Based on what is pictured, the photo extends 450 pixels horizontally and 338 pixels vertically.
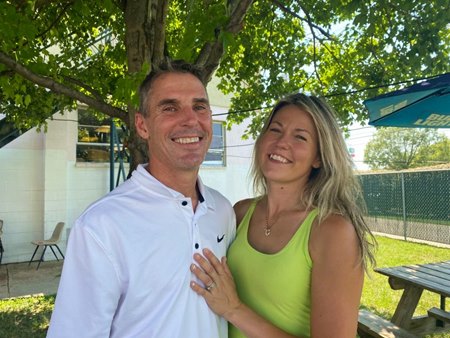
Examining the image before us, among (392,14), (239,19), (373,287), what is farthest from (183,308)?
(373,287)

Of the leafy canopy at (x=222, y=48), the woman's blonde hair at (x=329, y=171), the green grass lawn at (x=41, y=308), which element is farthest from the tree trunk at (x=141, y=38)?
the green grass lawn at (x=41, y=308)

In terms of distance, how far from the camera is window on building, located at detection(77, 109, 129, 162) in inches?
404

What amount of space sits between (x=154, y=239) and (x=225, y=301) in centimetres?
41

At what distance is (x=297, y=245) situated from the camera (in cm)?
177

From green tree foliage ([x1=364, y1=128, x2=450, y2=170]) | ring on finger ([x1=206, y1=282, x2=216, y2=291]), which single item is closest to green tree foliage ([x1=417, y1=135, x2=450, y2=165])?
green tree foliage ([x1=364, y1=128, x2=450, y2=170])

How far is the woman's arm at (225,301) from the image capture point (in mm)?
1646

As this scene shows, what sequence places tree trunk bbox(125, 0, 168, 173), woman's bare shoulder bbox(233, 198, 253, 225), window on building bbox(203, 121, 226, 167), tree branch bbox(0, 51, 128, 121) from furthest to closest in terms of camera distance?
1. window on building bbox(203, 121, 226, 167)
2. tree trunk bbox(125, 0, 168, 173)
3. tree branch bbox(0, 51, 128, 121)
4. woman's bare shoulder bbox(233, 198, 253, 225)

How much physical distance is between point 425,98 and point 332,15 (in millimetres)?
3130

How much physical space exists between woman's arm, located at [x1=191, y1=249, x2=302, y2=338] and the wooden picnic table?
9.00 feet

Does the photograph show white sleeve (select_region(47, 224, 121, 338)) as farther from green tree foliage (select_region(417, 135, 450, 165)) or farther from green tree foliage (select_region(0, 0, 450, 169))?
green tree foliage (select_region(417, 135, 450, 165))

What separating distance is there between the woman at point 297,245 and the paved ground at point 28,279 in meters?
6.25

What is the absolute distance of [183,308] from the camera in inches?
61.1

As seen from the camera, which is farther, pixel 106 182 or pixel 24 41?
pixel 106 182

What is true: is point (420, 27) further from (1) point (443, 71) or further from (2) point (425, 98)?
(2) point (425, 98)
